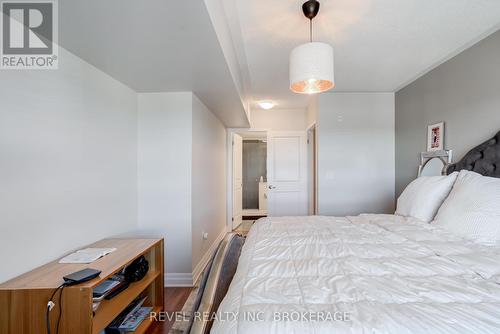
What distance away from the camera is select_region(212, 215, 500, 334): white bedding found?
0.71 metres

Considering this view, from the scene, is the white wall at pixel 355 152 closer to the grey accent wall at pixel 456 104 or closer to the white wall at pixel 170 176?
the grey accent wall at pixel 456 104

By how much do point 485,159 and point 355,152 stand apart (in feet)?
5.47

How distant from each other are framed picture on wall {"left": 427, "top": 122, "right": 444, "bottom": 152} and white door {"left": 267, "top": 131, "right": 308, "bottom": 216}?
85.4 inches

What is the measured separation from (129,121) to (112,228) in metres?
1.07

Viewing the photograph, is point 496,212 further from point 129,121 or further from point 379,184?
point 129,121

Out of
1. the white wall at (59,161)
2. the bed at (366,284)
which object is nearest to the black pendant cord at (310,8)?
the bed at (366,284)

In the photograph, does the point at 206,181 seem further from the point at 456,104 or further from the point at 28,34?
the point at 456,104

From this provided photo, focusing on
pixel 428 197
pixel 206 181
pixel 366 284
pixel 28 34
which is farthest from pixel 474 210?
pixel 28 34

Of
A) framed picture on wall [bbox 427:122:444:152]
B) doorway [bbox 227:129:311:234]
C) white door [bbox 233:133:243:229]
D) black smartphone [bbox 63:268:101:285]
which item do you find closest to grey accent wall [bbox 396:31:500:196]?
framed picture on wall [bbox 427:122:444:152]

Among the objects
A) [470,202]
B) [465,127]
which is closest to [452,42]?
[465,127]

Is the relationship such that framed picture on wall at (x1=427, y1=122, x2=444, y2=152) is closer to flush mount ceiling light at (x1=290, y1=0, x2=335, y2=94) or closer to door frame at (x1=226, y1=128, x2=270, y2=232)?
flush mount ceiling light at (x1=290, y1=0, x2=335, y2=94)

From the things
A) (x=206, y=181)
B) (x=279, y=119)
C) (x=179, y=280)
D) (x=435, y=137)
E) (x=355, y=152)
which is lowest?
(x=179, y=280)

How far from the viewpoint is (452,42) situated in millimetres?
2195

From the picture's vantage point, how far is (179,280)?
8.38ft
